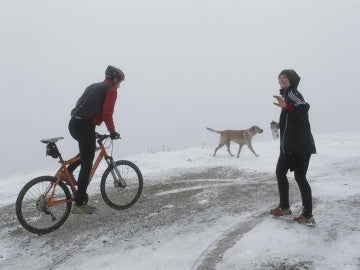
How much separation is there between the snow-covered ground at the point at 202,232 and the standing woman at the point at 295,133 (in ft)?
1.61

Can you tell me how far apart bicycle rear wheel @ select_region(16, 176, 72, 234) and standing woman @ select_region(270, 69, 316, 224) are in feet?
11.2

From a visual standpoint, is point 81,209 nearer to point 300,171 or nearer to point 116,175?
point 116,175

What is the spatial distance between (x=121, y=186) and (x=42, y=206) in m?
1.56

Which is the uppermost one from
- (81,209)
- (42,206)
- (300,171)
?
(300,171)

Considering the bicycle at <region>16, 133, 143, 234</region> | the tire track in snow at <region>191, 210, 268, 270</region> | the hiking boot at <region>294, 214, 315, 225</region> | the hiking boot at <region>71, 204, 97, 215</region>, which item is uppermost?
the bicycle at <region>16, 133, 143, 234</region>

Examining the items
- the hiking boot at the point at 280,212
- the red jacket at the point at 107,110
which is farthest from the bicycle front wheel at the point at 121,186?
the hiking boot at the point at 280,212

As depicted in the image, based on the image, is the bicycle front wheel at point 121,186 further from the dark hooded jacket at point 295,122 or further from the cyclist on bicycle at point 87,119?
the dark hooded jacket at point 295,122

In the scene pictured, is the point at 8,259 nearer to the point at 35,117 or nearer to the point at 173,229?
the point at 173,229

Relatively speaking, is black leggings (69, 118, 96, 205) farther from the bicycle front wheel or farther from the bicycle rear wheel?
the bicycle front wheel

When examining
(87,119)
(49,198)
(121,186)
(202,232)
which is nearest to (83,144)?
(87,119)

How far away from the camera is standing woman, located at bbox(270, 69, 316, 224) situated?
244 inches

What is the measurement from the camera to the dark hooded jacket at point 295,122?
6172 mm

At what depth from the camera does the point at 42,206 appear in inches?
253

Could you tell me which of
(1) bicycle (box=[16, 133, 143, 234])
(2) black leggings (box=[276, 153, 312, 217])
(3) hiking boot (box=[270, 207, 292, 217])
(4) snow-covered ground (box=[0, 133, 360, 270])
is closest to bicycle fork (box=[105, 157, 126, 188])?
(1) bicycle (box=[16, 133, 143, 234])
